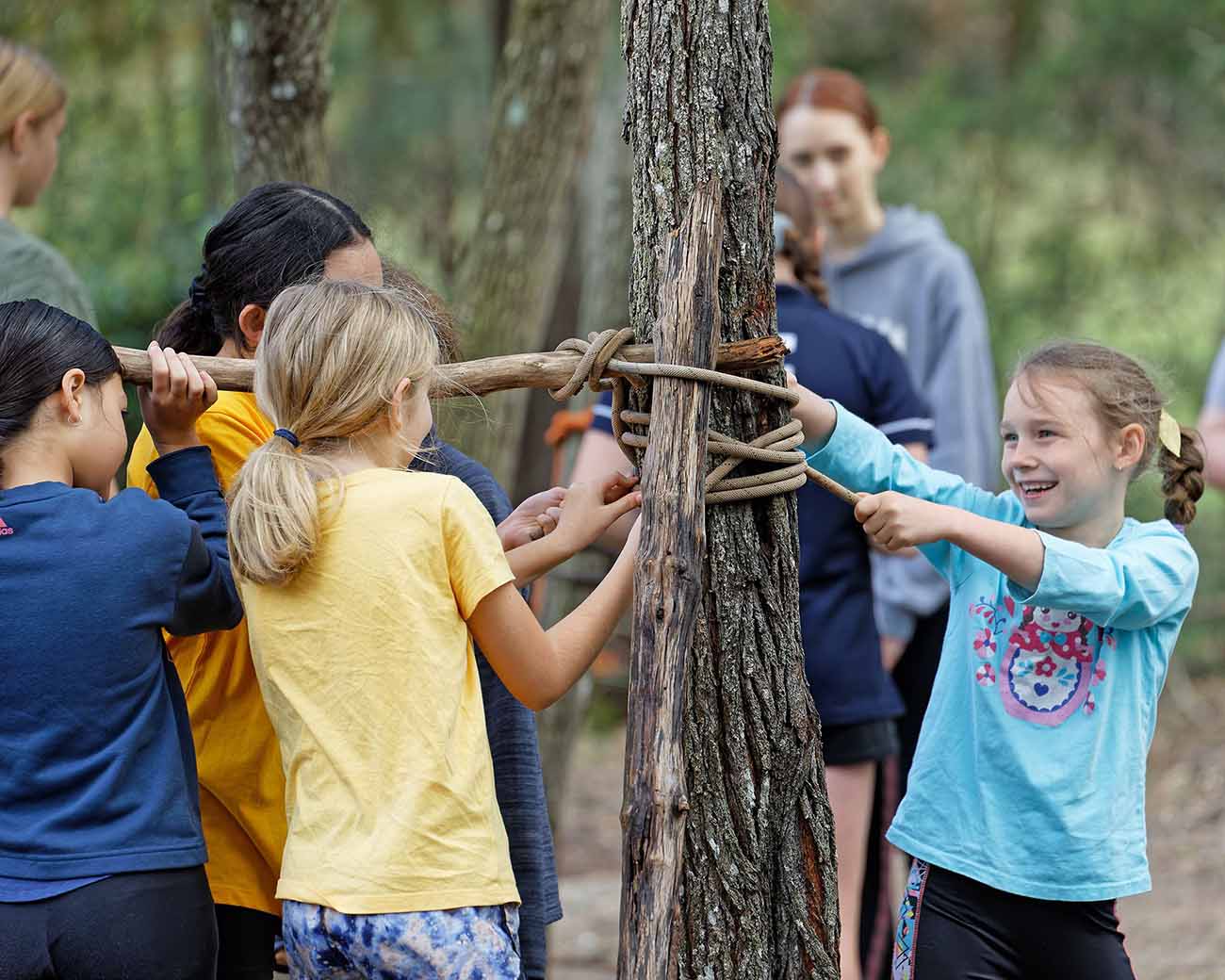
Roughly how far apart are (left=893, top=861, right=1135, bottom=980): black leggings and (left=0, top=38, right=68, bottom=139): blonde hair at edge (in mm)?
2475

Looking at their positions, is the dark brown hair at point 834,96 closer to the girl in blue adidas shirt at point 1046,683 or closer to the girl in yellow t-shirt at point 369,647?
the girl in blue adidas shirt at point 1046,683

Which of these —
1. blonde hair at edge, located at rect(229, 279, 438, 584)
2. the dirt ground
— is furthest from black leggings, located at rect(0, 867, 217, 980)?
the dirt ground

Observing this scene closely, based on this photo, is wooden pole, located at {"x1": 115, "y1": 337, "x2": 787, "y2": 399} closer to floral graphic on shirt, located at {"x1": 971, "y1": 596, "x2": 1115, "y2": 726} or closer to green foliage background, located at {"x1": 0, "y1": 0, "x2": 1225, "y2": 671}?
floral graphic on shirt, located at {"x1": 971, "y1": 596, "x2": 1115, "y2": 726}

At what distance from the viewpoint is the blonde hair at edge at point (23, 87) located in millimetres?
3072

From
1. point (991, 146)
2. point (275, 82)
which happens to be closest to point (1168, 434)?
point (275, 82)

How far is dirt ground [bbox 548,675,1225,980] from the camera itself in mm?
4914

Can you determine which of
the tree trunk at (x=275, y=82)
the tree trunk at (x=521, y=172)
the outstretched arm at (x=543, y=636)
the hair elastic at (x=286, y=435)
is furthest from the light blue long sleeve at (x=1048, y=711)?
the tree trunk at (x=521, y=172)

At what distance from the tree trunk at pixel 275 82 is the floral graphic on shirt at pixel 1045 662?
2.12 metres

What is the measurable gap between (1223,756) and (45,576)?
21.2ft

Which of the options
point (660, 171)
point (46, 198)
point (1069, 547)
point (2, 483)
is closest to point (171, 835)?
point (2, 483)

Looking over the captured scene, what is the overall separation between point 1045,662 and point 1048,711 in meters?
0.08

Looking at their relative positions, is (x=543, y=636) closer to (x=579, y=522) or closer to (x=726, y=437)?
(x=579, y=522)

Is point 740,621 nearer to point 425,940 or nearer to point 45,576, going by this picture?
point 425,940

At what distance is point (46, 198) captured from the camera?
20.8 ft
